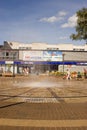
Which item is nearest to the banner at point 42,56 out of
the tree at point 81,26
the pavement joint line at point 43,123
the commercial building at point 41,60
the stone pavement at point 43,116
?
the commercial building at point 41,60

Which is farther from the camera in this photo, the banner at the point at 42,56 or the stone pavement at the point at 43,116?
the banner at the point at 42,56

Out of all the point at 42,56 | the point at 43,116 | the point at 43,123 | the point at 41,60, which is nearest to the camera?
the point at 43,123

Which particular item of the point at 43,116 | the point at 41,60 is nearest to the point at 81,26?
the point at 43,116

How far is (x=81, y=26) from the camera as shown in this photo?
34000 millimetres

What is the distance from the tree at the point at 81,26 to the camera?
109ft

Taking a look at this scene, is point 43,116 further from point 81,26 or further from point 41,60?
point 41,60

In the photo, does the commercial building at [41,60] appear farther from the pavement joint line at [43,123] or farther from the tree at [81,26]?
the pavement joint line at [43,123]

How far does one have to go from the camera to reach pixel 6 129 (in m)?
7.55

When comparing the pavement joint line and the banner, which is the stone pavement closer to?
the pavement joint line

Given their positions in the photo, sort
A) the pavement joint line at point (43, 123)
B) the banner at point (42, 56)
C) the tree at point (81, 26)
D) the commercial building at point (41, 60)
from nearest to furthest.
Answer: the pavement joint line at point (43, 123) < the tree at point (81, 26) < the commercial building at point (41, 60) < the banner at point (42, 56)

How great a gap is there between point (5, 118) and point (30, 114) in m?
1.04

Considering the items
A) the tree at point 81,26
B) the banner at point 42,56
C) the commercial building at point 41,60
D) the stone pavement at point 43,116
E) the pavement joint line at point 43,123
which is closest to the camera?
the stone pavement at point 43,116

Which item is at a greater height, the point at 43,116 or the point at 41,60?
the point at 41,60

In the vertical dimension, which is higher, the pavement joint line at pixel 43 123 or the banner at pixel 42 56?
the banner at pixel 42 56
